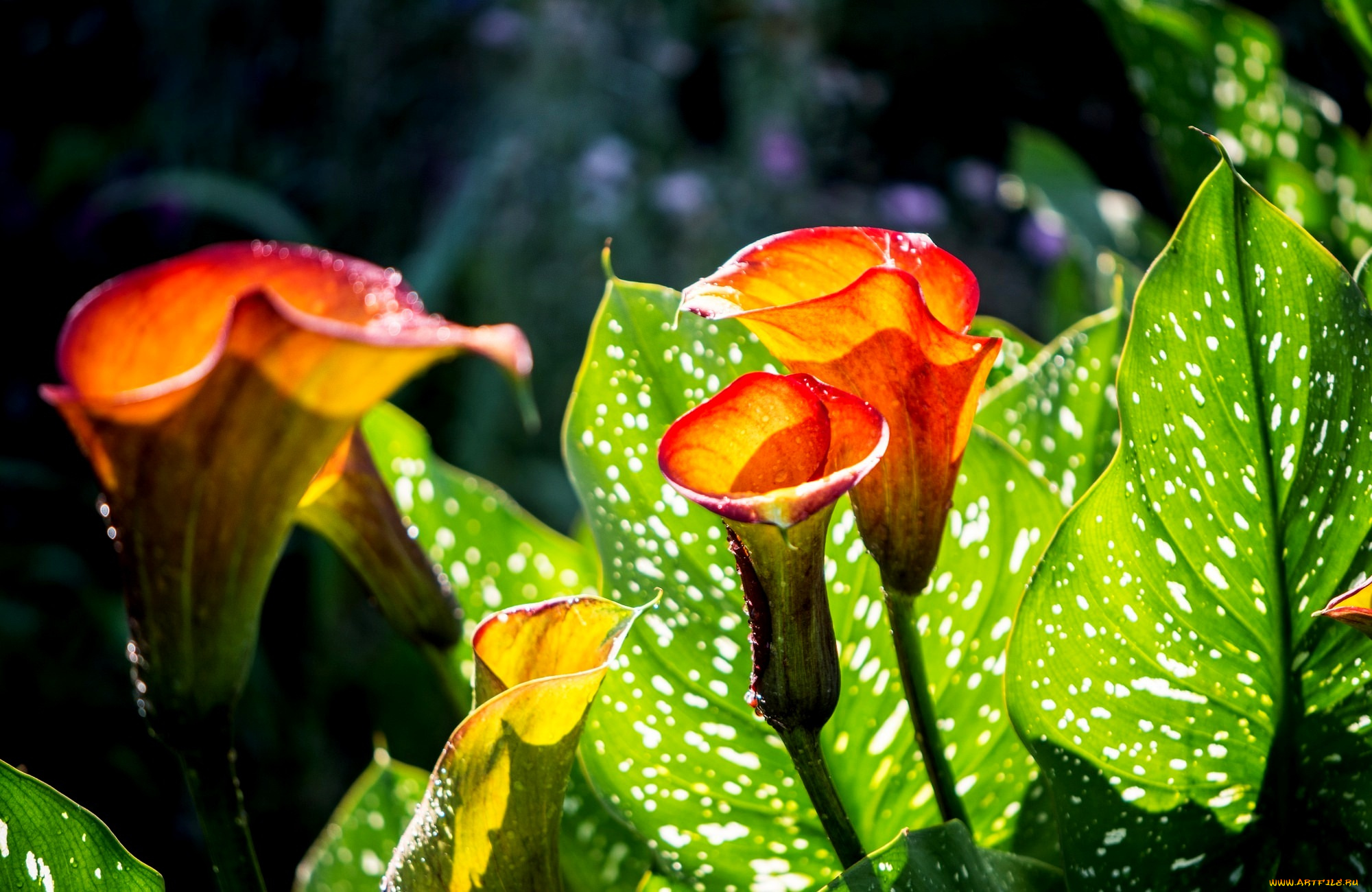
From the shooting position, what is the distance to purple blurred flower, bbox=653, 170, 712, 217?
203 centimetres

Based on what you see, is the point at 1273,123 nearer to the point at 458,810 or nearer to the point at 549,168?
the point at 458,810

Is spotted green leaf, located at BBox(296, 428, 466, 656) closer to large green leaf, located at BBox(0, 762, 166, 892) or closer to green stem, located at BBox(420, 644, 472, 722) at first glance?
green stem, located at BBox(420, 644, 472, 722)

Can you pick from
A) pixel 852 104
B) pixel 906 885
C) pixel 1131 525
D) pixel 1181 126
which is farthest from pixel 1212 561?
pixel 852 104

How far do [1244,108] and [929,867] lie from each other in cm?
52

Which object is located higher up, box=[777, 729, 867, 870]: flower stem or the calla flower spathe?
the calla flower spathe

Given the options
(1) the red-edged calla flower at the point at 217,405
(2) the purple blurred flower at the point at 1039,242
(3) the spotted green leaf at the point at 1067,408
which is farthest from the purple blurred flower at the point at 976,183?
(1) the red-edged calla flower at the point at 217,405

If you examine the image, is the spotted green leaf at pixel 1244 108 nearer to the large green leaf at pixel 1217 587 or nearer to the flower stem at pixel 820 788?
the large green leaf at pixel 1217 587

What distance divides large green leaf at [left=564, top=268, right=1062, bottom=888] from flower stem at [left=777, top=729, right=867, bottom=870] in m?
0.09

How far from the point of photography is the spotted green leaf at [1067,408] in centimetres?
43

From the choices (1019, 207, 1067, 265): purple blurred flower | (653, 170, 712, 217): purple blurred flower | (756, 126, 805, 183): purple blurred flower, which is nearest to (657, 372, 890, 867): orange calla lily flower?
(1019, 207, 1067, 265): purple blurred flower

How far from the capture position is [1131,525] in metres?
0.31

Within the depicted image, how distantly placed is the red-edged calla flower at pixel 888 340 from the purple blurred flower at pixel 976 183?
245 centimetres

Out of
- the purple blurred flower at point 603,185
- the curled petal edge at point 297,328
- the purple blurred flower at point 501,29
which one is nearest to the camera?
the curled petal edge at point 297,328

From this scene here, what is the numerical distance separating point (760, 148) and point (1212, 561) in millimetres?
1988
